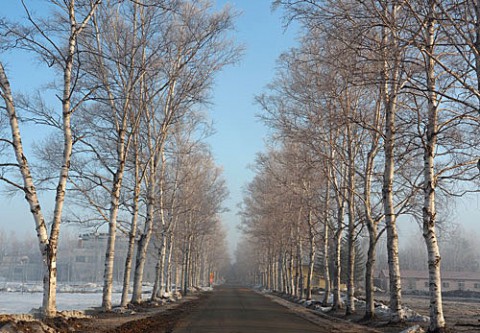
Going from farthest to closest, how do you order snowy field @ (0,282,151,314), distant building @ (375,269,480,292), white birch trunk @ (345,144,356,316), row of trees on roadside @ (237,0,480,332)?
1. distant building @ (375,269,480,292)
2. snowy field @ (0,282,151,314)
3. white birch trunk @ (345,144,356,316)
4. row of trees on roadside @ (237,0,480,332)

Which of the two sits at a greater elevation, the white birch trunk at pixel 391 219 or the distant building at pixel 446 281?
the white birch trunk at pixel 391 219

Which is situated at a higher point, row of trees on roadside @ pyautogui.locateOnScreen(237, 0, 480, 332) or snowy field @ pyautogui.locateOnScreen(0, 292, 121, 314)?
row of trees on roadside @ pyautogui.locateOnScreen(237, 0, 480, 332)

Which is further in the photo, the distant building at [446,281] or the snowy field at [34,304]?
the distant building at [446,281]

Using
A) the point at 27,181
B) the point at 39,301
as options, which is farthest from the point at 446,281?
the point at 27,181

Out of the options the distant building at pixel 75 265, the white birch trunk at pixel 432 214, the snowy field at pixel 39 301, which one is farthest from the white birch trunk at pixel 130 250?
the distant building at pixel 75 265

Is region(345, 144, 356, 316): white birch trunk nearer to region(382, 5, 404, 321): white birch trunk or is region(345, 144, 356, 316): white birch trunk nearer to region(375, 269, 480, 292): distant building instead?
region(382, 5, 404, 321): white birch trunk

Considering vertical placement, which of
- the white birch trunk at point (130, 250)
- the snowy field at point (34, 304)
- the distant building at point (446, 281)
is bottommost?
the distant building at point (446, 281)

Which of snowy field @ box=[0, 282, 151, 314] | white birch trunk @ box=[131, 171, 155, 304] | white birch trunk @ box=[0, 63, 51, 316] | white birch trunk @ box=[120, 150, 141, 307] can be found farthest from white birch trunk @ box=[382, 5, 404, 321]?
snowy field @ box=[0, 282, 151, 314]

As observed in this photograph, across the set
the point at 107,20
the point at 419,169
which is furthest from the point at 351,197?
the point at 107,20

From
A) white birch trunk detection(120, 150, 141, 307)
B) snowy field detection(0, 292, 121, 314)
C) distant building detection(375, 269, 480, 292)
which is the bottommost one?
distant building detection(375, 269, 480, 292)

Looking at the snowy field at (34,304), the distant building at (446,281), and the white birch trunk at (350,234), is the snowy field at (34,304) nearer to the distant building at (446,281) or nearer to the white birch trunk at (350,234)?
the white birch trunk at (350,234)

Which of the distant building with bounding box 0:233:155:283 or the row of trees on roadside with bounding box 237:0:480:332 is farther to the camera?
the distant building with bounding box 0:233:155:283

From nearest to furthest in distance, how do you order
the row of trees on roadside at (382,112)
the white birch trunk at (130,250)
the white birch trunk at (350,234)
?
the row of trees on roadside at (382,112) < the white birch trunk at (350,234) < the white birch trunk at (130,250)

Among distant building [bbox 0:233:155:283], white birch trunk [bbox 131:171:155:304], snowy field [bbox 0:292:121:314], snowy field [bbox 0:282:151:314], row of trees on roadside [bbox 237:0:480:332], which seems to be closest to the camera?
row of trees on roadside [bbox 237:0:480:332]
